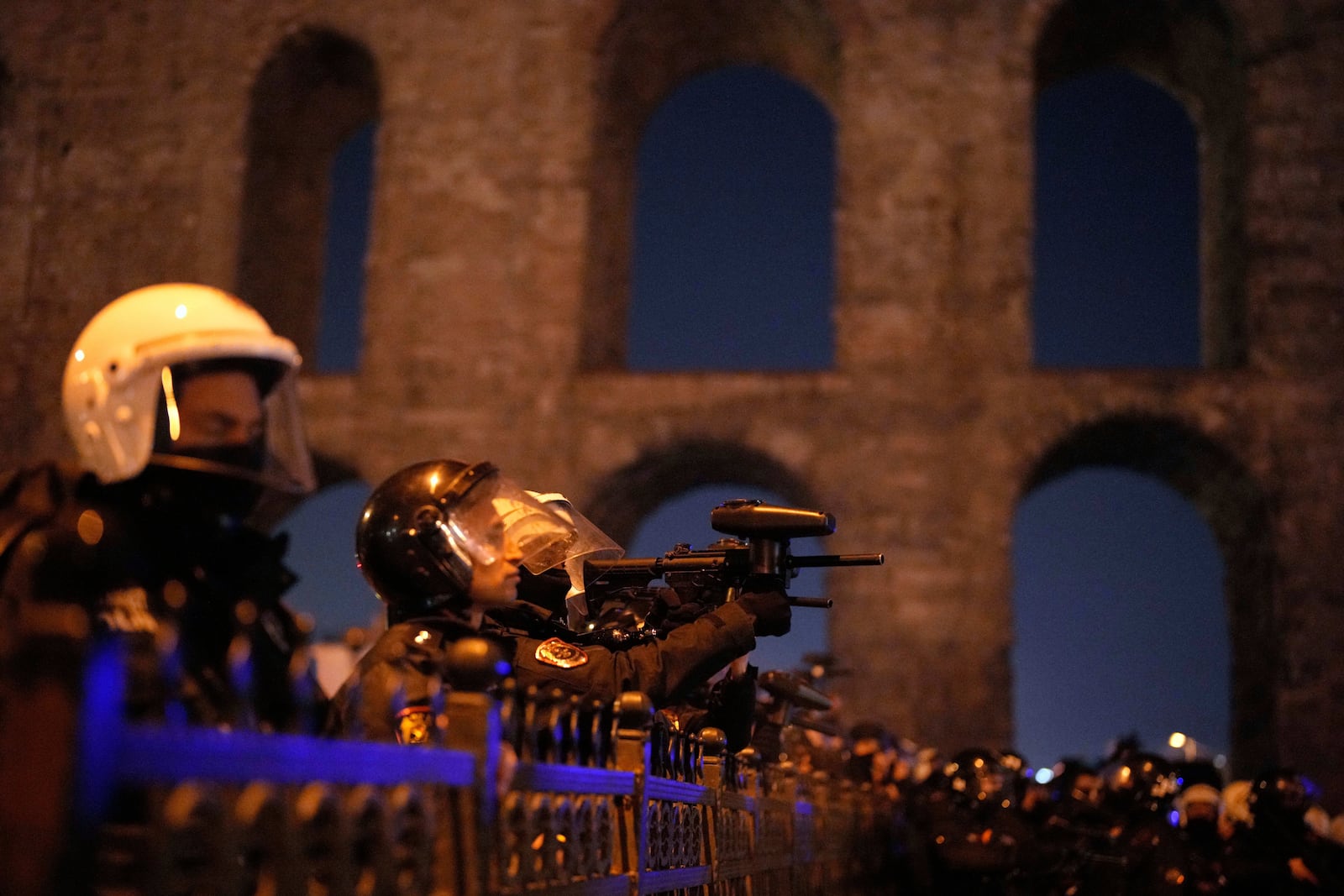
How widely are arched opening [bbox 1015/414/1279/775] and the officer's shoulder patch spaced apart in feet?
40.6

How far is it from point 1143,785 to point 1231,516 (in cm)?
728

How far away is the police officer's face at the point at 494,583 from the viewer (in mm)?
3535

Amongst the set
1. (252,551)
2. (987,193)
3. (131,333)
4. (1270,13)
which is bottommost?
(252,551)

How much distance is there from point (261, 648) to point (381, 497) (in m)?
1.39

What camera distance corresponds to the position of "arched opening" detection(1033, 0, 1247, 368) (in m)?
16.1

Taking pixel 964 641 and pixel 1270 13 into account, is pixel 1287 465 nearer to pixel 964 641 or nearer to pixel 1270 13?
pixel 964 641

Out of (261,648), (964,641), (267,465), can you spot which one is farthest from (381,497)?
(964,641)

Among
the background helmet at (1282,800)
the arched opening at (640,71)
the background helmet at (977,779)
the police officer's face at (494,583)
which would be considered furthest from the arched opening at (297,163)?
the police officer's face at (494,583)

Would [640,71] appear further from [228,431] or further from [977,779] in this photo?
[228,431]

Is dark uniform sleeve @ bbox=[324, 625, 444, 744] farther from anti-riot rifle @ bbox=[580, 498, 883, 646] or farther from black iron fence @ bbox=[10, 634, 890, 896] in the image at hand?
anti-riot rifle @ bbox=[580, 498, 883, 646]

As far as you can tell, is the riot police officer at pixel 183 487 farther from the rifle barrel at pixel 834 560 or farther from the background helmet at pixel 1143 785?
the background helmet at pixel 1143 785

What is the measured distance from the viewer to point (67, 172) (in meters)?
17.2

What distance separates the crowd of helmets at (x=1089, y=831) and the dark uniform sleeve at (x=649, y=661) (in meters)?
3.86

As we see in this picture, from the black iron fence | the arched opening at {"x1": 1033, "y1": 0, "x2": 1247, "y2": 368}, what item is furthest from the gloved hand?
the arched opening at {"x1": 1033, "y1": 0, "x2": 1247, "y2": 368}
